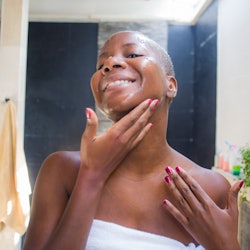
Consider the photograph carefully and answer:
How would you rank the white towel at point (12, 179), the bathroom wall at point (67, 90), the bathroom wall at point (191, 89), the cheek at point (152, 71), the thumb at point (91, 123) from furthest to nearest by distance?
the bathroom wall at point (67, 90)
the bathroom wall at point (191, 89)
the white towel at point (12, 179)
the cheek at point (152, 71)
the thumb at point (91, 123)

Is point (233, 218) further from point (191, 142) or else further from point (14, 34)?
point (191, 142)

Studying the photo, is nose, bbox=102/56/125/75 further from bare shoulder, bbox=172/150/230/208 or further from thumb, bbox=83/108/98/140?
bare shoulder, bbox=172/150/230/208

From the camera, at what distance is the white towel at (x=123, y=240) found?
513 millimetres

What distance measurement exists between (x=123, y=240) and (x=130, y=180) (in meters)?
0.14

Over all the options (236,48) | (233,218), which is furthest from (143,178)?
(236,48)

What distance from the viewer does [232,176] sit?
1370mm

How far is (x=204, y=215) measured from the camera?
49cm

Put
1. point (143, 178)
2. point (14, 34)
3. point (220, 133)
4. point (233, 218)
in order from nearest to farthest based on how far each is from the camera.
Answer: point (233, 218)
point (143, 178)
point (14, 34)
point (220, 133)

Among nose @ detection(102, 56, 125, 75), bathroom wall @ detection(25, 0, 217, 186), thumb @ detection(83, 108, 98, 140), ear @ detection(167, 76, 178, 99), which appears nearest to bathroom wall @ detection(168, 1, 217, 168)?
bathroom wall @ detection(25, 0, 217, 186)

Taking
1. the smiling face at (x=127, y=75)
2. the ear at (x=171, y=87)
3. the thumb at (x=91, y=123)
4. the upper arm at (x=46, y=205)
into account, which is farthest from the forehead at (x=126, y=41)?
the upper arm at (x=46, y=205)

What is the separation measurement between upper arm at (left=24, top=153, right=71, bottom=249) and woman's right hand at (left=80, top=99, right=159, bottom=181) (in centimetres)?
12

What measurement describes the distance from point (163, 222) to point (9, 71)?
1427mm

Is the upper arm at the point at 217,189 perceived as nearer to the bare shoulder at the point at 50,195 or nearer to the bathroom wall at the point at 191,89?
the bare shoulder at the point at 50,195

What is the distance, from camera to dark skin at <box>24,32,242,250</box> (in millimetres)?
479
